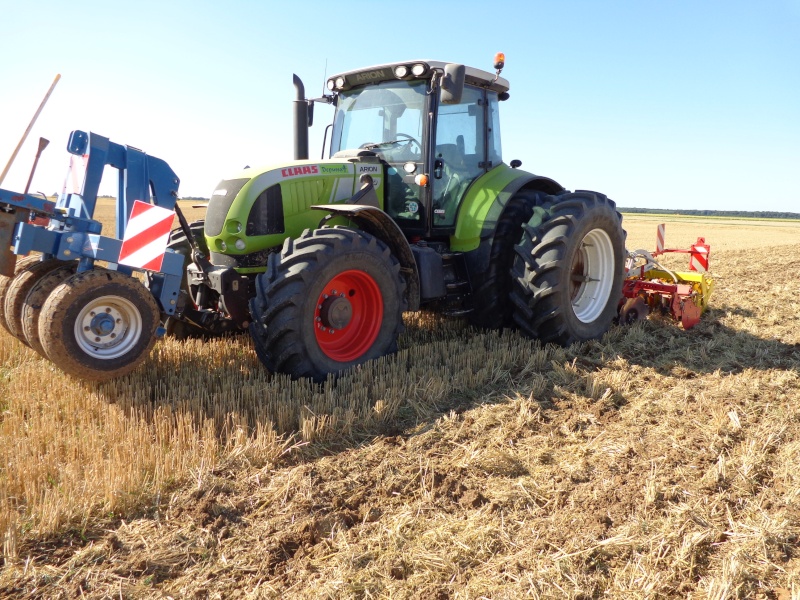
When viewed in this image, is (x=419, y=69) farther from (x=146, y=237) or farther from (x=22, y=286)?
(x=22, y=286)

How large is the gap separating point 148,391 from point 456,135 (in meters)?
3.37

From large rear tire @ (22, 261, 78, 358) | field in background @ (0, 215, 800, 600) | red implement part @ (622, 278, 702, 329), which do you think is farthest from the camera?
red implement part @ (622, 278, 702, 329)

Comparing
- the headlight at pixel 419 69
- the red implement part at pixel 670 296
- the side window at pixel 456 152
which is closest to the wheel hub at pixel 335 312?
the side window at pixel 456 152

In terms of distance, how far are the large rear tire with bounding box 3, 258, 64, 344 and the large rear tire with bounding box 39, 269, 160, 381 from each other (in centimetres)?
56

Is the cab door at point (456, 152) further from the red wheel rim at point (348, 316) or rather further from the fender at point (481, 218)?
the red wheel rim at point (348, 316)

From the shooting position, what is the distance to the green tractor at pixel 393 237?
4152mm

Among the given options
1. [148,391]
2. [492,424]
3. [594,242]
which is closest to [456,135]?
[594,242]

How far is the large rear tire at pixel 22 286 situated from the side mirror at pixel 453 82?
2.95m

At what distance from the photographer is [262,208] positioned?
4500 millimetres

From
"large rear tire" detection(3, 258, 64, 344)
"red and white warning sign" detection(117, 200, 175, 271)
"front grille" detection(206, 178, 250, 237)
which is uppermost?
"front grille" detection(206, 178, 250, 237)

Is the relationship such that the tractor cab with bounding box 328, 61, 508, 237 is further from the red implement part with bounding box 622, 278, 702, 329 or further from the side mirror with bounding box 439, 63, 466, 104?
the red implement part with bounding box 622, 278, 702, 329

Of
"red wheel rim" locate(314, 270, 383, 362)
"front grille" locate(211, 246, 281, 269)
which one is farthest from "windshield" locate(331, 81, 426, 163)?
"front grille" locate(211, 246, 281, 269)

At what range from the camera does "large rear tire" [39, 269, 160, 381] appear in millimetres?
3449

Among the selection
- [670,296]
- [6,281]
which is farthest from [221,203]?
[670,296]
